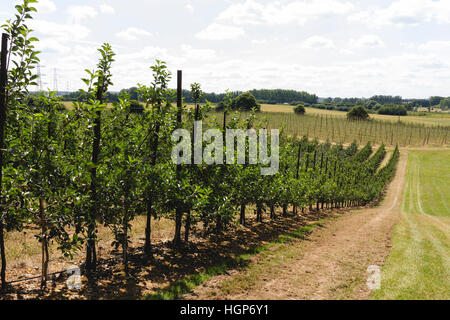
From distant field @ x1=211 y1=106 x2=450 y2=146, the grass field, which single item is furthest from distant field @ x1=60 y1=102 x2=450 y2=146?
the grass field

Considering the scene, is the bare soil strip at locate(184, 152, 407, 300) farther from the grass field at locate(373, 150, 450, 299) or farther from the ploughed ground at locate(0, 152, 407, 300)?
the grass field at locate(373, 150, 450, 299)

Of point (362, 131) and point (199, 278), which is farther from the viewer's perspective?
point (362, 131)

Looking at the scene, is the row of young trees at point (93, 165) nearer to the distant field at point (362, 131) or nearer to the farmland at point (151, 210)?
the farmland at point (151, 210)

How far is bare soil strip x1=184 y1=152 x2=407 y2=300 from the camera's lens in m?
8.77

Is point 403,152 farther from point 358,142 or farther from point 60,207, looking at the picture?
point 60,207

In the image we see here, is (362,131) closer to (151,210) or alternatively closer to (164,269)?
(151,210)

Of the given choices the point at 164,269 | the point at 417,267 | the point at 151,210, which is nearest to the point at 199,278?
the point at 164,269

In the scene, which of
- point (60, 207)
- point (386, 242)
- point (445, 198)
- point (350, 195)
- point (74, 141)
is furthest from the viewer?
point (445, 198)

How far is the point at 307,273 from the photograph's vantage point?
1061cm

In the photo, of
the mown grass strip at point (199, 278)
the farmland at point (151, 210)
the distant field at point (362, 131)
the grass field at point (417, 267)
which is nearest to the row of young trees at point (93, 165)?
the farmland at point (151, 210)

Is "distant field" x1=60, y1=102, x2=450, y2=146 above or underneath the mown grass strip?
above
